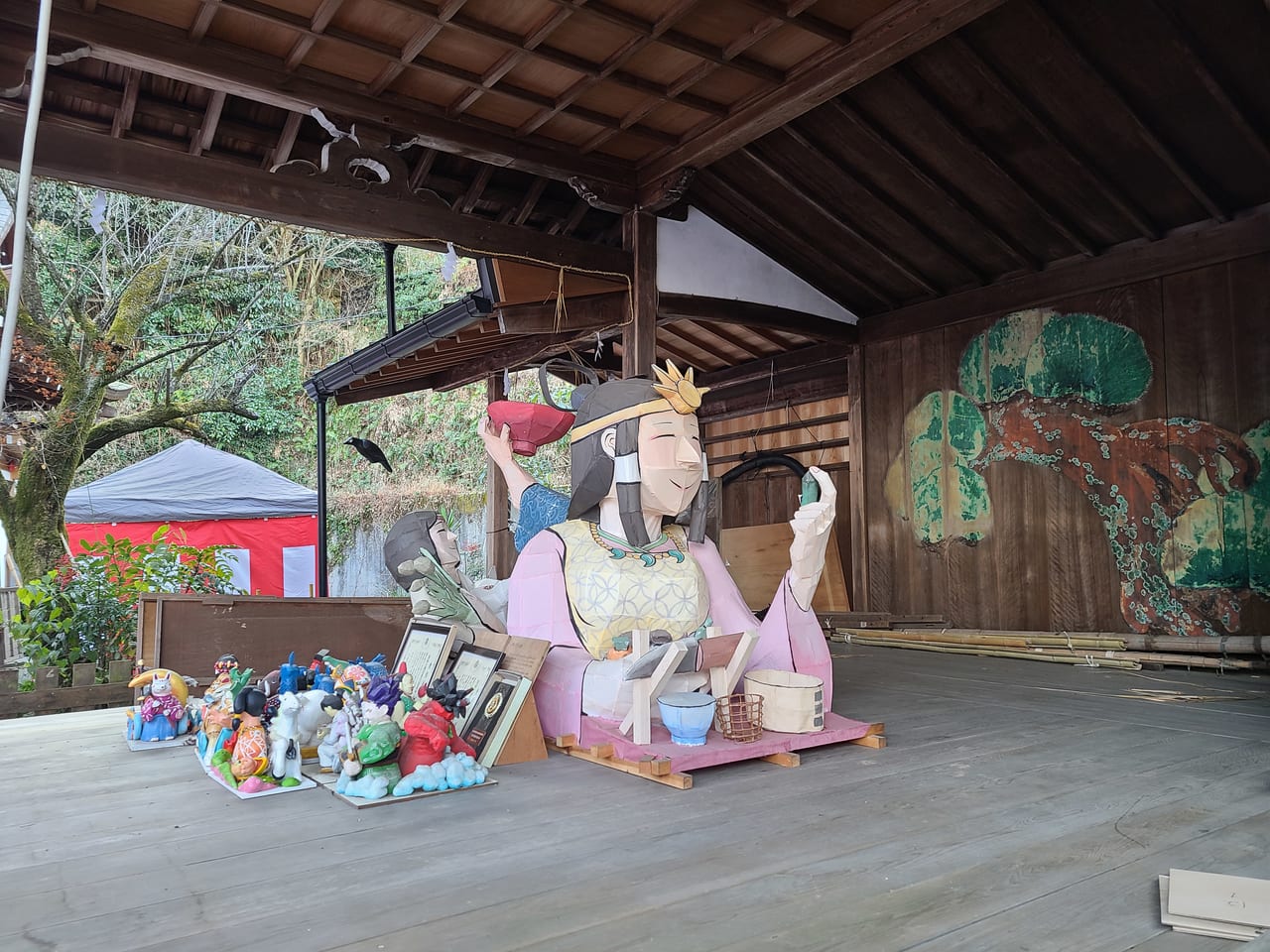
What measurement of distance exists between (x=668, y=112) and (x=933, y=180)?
2229mm

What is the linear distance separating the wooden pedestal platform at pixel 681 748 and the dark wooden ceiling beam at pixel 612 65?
3.31m

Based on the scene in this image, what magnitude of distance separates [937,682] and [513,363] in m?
4.25

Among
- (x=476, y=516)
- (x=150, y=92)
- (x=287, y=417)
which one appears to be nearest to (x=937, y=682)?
(x=150, y=92)

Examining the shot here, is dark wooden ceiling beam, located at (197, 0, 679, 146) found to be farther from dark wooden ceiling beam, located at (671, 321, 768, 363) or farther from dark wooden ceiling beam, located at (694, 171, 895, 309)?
dark wooden ceiling beam, located at (671, 321, 768, 363)

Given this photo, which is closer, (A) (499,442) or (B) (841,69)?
(A) (499,442)

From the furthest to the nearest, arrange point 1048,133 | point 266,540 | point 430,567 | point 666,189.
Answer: point 266,540, point 666,189, point 1048,133, point 430,567

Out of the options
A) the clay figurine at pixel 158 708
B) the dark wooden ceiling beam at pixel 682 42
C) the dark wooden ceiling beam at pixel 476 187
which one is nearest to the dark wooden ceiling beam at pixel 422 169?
the dark wooden ceiling beam at pixel 476 187

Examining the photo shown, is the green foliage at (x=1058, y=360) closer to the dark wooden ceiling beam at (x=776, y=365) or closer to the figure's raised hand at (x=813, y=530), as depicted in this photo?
the dark wooden ceiling beam at (x=776, y=365)

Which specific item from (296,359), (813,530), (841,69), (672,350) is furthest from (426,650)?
(296,359)

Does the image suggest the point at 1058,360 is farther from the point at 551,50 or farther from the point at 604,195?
the point at 551,50

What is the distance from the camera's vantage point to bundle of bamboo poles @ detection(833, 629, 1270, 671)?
5242 mm

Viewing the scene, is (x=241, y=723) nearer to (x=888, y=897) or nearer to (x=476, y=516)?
(x=888, y=897)

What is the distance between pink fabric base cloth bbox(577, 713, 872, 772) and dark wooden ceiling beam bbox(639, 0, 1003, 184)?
10.9 ft

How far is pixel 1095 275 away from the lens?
637cm
